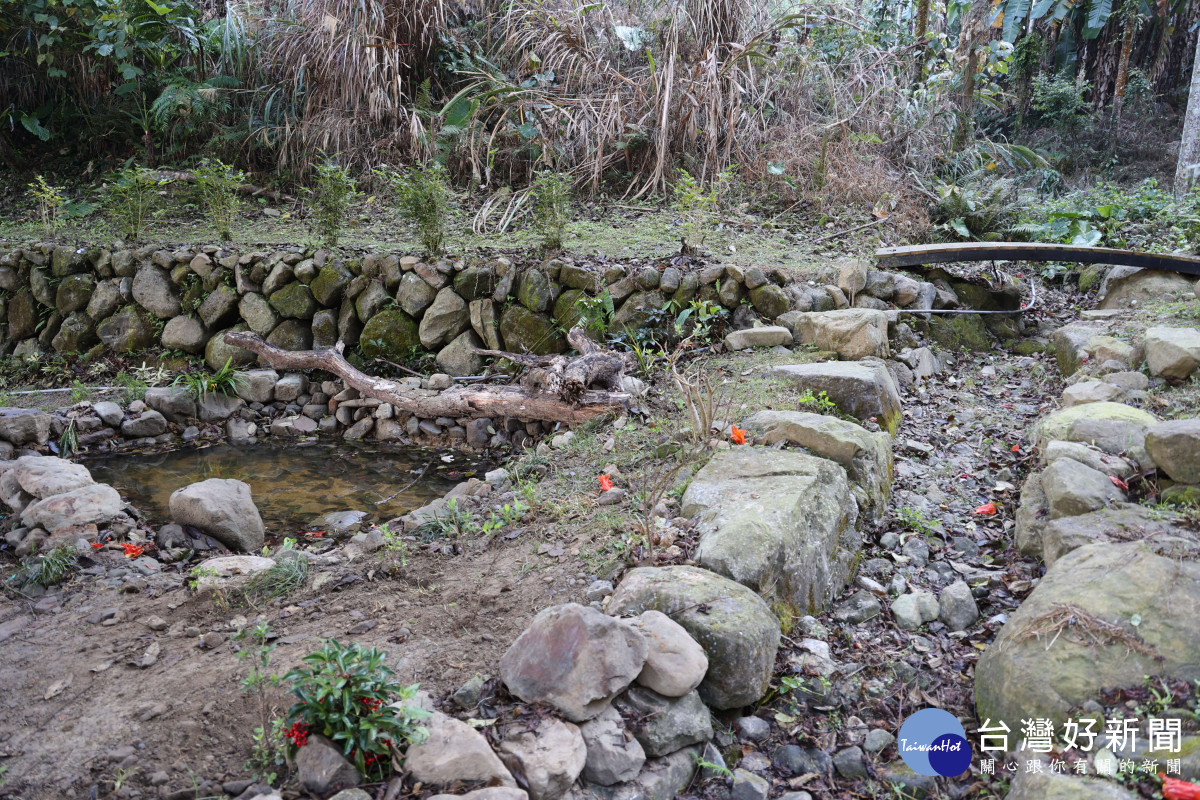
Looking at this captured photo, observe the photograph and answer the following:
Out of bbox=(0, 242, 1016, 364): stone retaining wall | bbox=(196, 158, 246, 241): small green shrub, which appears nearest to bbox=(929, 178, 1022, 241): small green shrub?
bbox=(0, 242, 1016, 364): stone retaining wall

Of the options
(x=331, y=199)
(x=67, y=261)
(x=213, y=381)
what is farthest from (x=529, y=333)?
(x=67, y=261)

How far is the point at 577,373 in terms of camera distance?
13.7 ft

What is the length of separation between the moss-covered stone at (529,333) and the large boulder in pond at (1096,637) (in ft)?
11.4

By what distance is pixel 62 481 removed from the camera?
3.52 metres

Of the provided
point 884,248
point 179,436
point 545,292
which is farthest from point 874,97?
point 179,436

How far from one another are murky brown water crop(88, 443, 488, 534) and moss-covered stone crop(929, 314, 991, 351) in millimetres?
3139

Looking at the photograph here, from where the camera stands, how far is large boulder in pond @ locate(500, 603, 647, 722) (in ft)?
5.70

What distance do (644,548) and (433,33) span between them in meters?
6.86

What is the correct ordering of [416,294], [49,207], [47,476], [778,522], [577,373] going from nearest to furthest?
[778,522] → [47,476] → [577,373] → [416,294] → [49,207]

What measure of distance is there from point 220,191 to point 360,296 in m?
1.53

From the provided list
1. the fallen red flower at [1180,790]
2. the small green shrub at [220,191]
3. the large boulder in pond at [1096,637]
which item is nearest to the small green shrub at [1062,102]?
the small green shrub at [220,191]

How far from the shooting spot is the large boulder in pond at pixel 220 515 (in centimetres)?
331

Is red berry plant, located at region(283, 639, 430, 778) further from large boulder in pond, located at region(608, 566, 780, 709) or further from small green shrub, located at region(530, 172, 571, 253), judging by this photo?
small green shrub, located at region(530, 172, 571, 253)

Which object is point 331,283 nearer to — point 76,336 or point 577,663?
point 76,336
